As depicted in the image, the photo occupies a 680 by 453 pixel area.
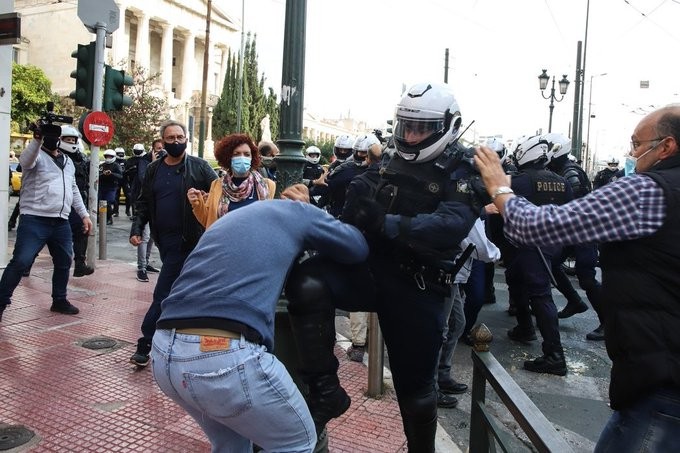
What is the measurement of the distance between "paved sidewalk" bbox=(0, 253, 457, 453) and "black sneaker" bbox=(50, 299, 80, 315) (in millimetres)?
101

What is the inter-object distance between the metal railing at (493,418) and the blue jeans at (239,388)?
788 millimetres

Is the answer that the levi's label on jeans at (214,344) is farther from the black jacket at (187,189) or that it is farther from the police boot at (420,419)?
the black jacket at (187,189)

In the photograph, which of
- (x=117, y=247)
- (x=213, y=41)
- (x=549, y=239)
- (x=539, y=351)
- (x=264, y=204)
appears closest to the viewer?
(x=549, y=239)

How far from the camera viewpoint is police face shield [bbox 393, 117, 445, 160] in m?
2.65

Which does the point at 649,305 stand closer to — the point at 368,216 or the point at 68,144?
the point at 368,216

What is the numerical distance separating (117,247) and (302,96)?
9806mm

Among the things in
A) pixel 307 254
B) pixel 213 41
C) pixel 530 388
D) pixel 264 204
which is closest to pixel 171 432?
pixel 307 254

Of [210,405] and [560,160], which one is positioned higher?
[560,160]

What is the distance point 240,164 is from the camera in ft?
14.9

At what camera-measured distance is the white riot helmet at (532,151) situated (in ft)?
19.1

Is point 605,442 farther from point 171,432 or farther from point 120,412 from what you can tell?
point 120,412

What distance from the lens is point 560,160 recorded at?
6355mm

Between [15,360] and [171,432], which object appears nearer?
[171,432]

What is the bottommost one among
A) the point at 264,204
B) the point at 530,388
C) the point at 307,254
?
the point at 530,388
